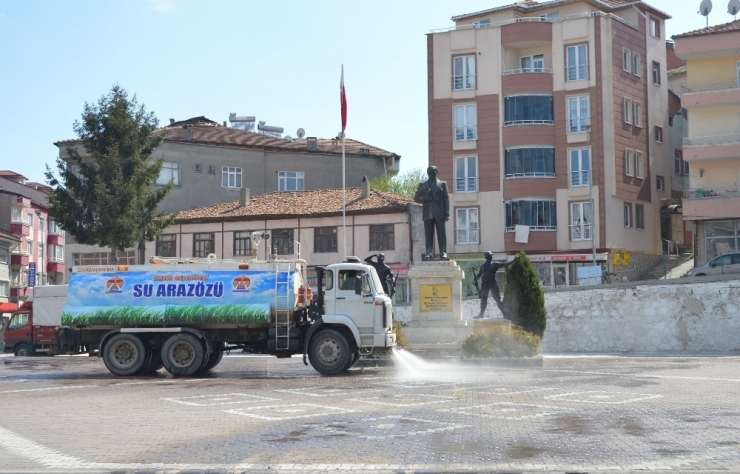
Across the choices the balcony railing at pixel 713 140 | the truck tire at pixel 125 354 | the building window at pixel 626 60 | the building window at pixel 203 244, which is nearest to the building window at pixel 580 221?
the balcony railing at pixel 713 140

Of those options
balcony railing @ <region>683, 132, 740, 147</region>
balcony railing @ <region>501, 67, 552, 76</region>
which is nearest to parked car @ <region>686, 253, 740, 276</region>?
balcony railing @ <region>683, 132, 740, 147</region>

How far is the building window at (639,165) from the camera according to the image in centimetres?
5703

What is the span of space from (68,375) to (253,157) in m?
43.3

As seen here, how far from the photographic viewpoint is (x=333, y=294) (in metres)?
22.5

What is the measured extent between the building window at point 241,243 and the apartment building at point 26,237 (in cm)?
2146

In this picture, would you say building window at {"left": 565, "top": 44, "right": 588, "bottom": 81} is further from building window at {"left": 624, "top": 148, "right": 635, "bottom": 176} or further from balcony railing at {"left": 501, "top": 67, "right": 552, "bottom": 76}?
building window at {"left": 624, "top": 148, "right": 635, "bottom": 176}

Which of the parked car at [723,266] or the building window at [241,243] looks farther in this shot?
the building window at [241,243]

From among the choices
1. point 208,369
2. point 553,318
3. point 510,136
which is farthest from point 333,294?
point 510,136

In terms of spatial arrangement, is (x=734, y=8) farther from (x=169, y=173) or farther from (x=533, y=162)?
(x=169, y=173)

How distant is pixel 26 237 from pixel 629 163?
52.4 meters

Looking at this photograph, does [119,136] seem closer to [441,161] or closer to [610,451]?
[441,161]

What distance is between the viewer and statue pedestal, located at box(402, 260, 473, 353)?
26.0 m

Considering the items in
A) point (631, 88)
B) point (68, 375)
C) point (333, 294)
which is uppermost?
point (631, 88)

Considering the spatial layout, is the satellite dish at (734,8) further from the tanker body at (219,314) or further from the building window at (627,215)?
the tanker body at (219,314)
